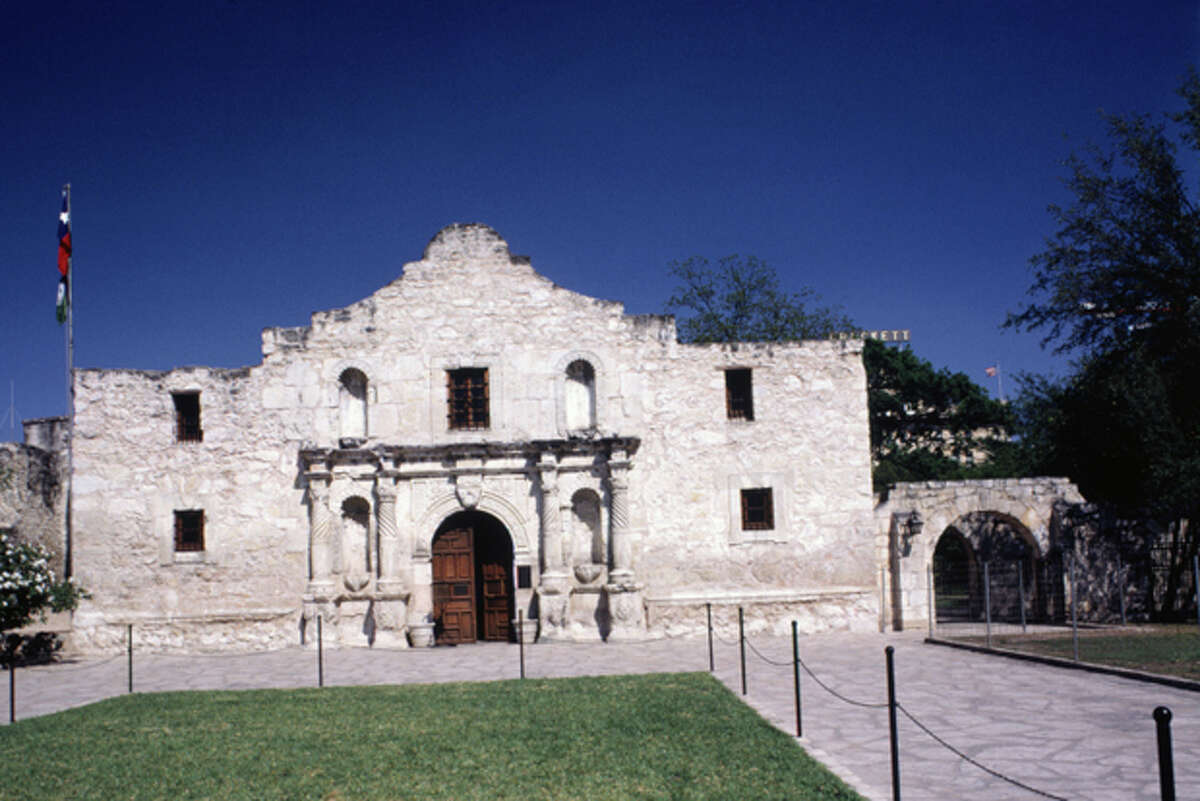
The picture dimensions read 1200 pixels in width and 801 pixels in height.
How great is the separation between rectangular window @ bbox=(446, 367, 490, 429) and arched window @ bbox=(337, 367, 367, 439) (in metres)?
1.80

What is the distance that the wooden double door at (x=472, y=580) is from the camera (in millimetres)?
18859

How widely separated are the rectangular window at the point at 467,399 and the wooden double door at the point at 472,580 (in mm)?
1845

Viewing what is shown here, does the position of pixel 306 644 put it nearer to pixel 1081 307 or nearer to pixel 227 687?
pixel 227 687

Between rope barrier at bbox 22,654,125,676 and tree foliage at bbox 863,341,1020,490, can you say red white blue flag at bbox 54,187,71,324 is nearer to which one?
rope barrier at bbox 22,654,125,676

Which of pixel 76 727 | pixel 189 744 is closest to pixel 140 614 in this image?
pixel 76 727

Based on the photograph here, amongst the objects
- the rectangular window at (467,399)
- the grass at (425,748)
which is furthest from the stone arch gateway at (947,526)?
the grass at (425,748)

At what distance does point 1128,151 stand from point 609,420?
13.1 meters

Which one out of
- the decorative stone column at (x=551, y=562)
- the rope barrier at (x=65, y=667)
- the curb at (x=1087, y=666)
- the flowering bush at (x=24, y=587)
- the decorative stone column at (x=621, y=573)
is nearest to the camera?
the curb at (x=1087, y=666)

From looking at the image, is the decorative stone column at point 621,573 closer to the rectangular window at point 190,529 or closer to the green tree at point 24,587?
the rectangular window at point 190,529

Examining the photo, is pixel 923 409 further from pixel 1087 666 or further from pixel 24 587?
pixel 24 587

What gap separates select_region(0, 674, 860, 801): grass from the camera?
7164 mm

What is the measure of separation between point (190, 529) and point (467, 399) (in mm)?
6075

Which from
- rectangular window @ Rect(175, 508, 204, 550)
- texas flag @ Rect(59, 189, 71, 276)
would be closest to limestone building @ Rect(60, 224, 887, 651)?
rectangular window @ Rect(175, 508, 204, 550)

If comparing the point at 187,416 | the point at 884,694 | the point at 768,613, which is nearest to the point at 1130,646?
the point at 884,694
